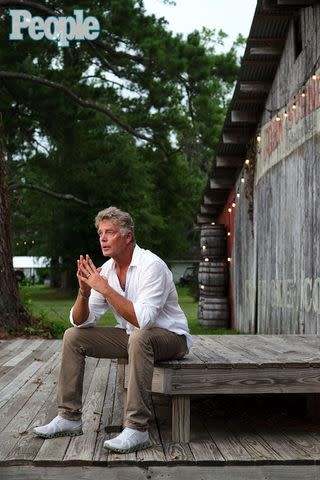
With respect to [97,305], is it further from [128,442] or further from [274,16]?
[274,16]

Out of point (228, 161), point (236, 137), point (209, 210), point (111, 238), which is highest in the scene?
point (236, 137)

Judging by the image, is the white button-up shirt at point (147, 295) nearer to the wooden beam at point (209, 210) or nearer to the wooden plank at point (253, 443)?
the wooden plank at point (253, 443)

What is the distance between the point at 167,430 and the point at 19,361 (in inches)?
154

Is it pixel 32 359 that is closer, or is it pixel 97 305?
pixel 97 305

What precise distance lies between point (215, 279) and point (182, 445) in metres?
10.4

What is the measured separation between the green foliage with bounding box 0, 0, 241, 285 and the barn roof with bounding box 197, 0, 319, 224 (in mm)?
3827

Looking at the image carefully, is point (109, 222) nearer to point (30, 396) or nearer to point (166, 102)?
point (30, 396)

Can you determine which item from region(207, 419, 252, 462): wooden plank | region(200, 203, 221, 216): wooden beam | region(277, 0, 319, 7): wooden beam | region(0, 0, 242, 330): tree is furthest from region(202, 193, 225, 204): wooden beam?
region(207, 419, 252, 462): wooden plank

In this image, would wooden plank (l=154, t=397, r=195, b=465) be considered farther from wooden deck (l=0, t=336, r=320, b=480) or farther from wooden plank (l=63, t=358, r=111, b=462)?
wooden plank (l=63, t=358, r=111, b=462)

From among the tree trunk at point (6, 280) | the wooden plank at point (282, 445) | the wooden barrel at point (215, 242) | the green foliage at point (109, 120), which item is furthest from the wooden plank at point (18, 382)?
the wooden barrel at point (215, 242)

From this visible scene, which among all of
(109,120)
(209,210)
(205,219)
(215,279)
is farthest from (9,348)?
(109,120)

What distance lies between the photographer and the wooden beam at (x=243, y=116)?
11.6m

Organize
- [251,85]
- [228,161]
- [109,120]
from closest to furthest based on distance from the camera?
[251,85] → [228,161] → [109,120]

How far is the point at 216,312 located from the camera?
48.1 ft
